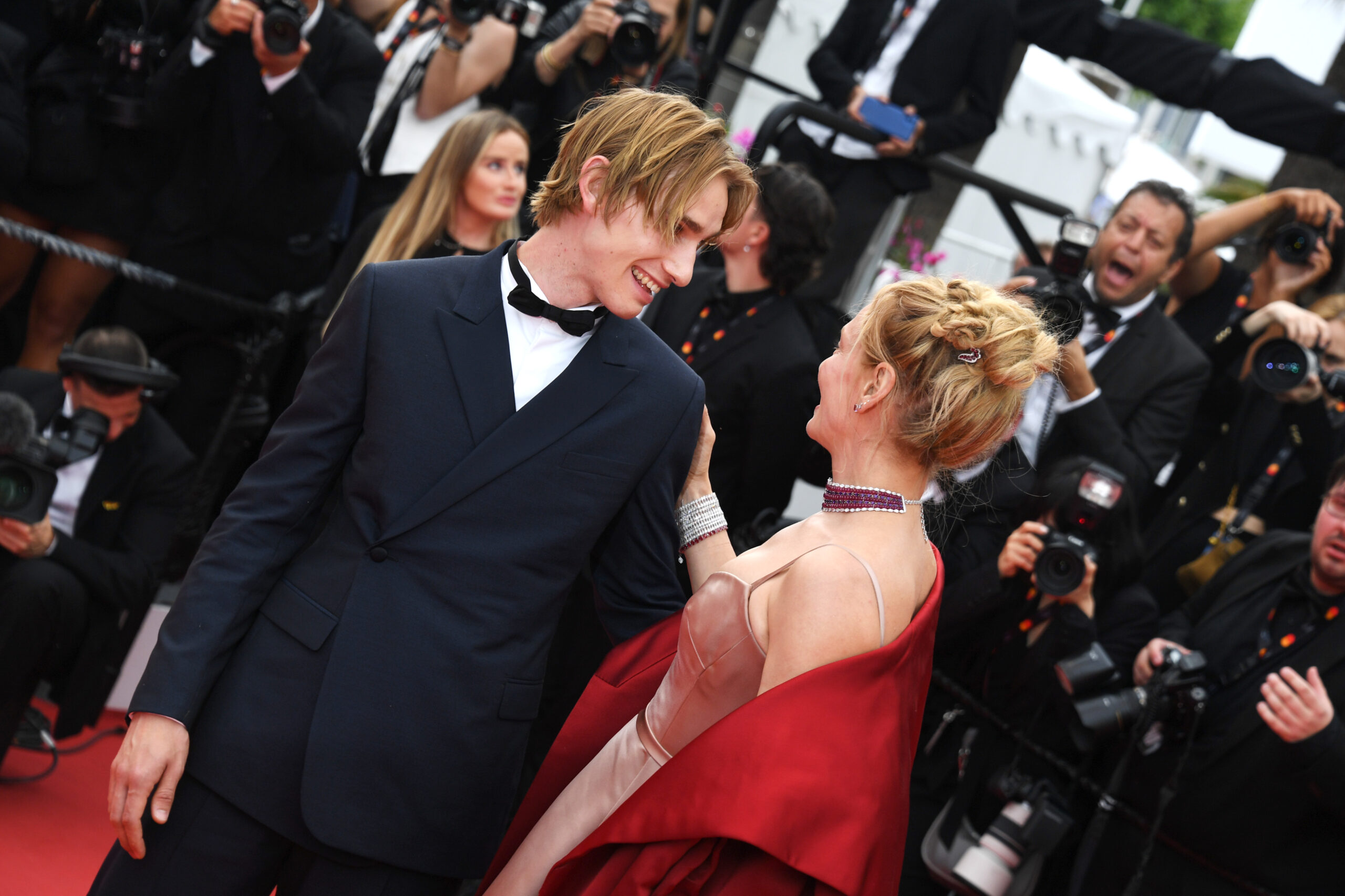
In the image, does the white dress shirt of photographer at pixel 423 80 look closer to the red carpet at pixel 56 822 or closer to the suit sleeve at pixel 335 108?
the suit sleeve at pixel 335 108

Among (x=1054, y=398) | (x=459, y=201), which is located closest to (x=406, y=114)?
(x=459, y=201)

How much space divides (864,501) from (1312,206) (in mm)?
3105

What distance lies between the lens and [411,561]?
1.86m

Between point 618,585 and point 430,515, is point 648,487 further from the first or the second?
point 430,515

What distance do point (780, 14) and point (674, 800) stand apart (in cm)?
746

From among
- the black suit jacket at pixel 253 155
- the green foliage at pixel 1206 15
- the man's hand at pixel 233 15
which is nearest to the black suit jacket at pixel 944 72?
the black suit jacket at pixel 253 155

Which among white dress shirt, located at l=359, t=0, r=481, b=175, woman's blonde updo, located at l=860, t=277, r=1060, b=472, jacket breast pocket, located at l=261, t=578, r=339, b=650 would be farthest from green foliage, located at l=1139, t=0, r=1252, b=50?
jacket breast pocket, located at l=261, t=578, r=339, b=650

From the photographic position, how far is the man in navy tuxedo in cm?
183

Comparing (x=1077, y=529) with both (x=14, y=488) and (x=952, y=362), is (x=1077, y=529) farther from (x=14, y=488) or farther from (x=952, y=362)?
(x=14, y=488)

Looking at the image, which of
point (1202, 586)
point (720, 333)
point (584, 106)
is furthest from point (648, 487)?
point (1202, 586)

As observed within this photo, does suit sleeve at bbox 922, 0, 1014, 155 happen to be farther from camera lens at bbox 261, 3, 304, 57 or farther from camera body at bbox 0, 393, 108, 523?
camera body at bbox 0, 393, 108, 523

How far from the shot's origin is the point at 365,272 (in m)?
1.93

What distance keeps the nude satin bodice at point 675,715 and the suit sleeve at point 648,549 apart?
0.18 meters

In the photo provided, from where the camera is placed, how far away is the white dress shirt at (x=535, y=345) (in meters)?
1.97
